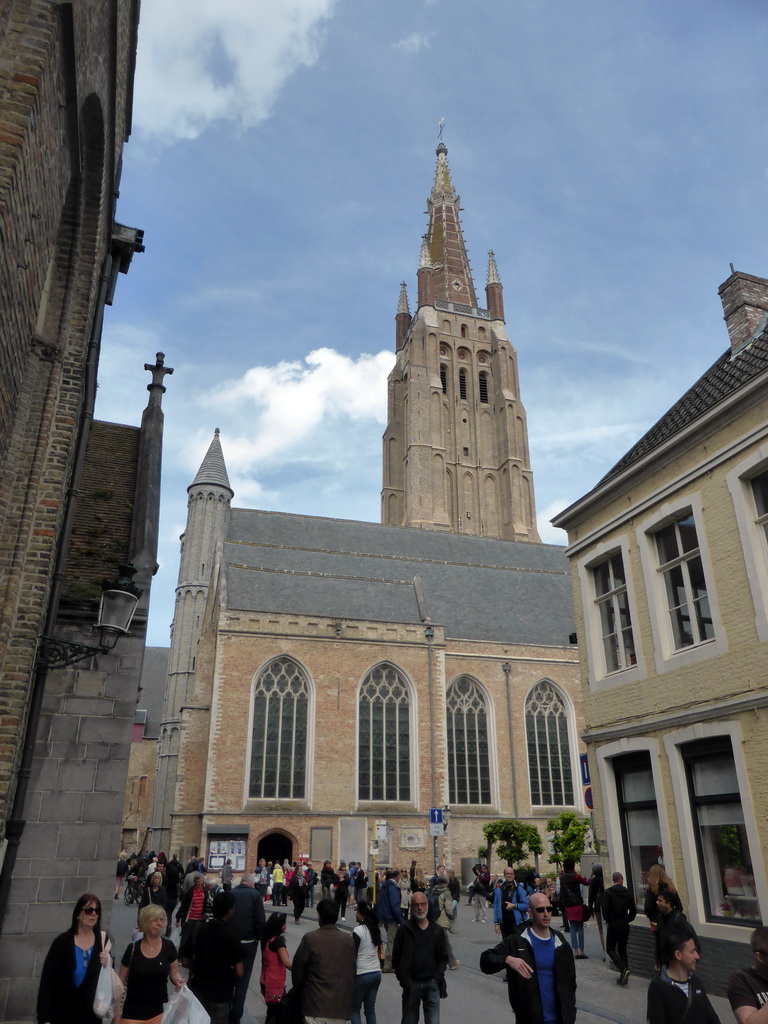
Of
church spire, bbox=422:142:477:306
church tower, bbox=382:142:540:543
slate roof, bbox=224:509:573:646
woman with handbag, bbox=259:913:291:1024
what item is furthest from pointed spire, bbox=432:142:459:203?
woman with handbag, bbox=259:913:291:1024

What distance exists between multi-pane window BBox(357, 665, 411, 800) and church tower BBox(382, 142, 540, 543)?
20464 mm

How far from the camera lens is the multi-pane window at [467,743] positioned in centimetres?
2862

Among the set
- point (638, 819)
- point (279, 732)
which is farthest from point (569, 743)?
point (638, 819)

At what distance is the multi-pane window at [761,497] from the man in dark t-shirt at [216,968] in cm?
734

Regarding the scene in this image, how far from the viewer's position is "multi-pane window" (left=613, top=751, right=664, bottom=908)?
1040 cm

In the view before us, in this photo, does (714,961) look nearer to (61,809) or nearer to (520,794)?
(61,809)

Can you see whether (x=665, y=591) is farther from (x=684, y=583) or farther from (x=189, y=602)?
(x=189, y=602)

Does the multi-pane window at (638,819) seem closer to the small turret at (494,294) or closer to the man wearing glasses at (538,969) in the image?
the man wearing glasses at (538,969)

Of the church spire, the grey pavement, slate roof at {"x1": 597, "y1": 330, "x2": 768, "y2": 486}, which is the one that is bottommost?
the grey pavement

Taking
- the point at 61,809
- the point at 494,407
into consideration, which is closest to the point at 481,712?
the point at 61,809

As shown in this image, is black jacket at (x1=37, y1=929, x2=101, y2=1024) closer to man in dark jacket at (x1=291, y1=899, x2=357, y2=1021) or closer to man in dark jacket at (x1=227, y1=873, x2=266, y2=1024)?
man in dark jacket at (x1=291, y1=899, x2=357, y2=1021)

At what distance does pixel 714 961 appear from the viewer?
8898 mm

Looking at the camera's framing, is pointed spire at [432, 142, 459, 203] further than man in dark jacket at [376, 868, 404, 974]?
Yes

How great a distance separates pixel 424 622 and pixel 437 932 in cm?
2368
